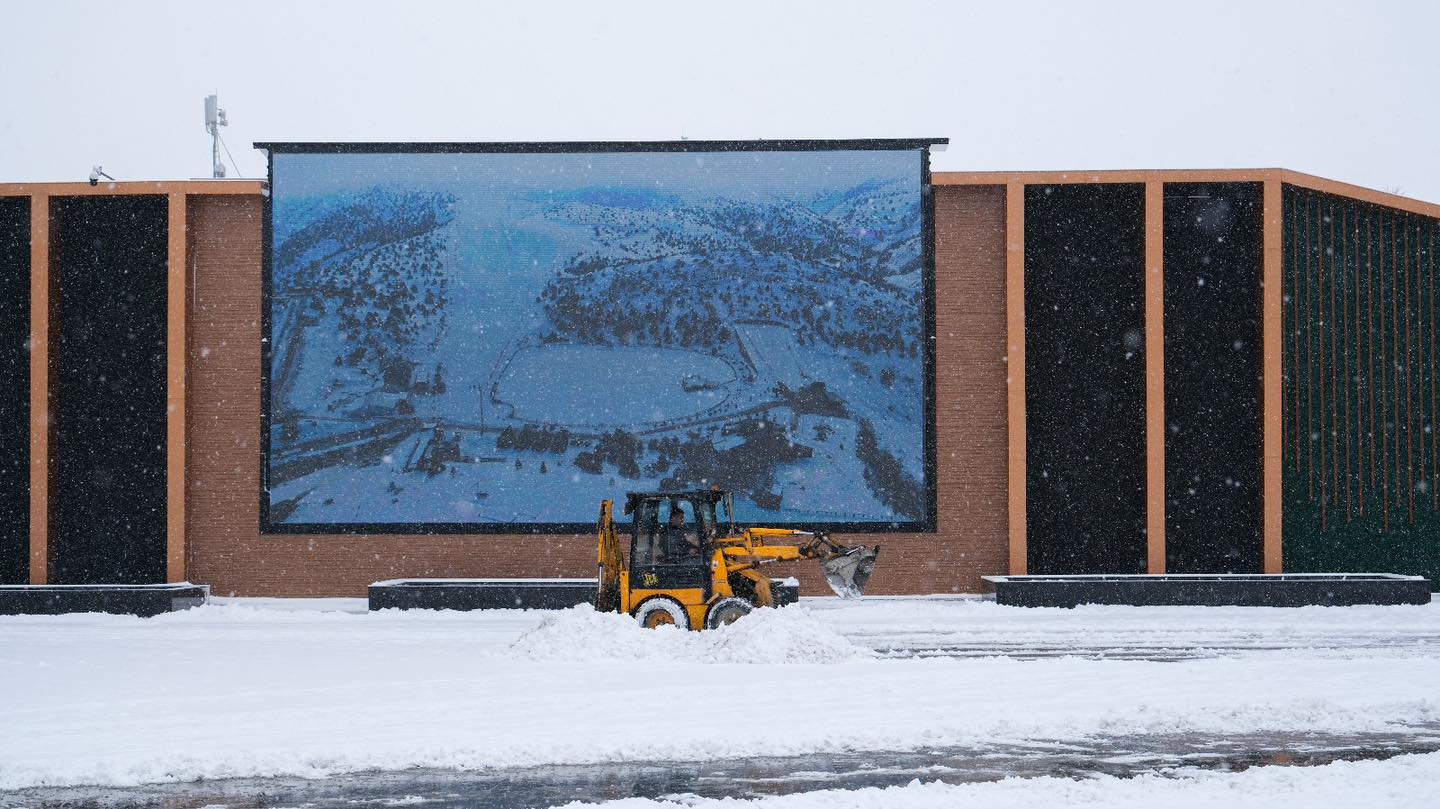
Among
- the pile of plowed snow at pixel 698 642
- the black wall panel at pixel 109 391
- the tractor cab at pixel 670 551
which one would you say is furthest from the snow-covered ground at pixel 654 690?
the black wall panel at pixel 109 391

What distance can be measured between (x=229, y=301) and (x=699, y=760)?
17454 millimetres

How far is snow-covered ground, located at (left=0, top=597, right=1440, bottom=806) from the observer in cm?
905

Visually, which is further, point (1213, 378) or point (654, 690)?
point (1213, 378)

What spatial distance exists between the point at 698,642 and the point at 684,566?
4.84 feet

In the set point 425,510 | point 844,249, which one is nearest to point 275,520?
point 425,510

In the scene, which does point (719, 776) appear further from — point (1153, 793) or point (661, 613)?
point (661, 613)

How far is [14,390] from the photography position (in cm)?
2216

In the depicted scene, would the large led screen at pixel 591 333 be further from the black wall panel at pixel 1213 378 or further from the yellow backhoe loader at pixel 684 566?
the yellow backhoe loader at pixel 684 566

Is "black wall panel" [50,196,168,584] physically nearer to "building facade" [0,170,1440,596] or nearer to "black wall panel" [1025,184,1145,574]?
"building facade" [0,170,1440,596]

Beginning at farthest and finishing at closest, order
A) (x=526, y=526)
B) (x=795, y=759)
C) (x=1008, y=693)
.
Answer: (x=526, y=526) → (x=1008, y=693) → (x=795, y=759)

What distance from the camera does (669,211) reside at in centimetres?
2262

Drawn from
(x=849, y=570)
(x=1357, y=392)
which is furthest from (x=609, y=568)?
(x=1357, y=392)

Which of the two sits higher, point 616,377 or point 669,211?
point 669,211

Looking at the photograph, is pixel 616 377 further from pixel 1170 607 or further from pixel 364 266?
pixel 1170 607
